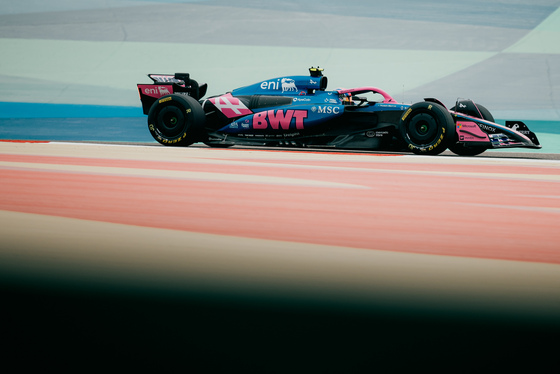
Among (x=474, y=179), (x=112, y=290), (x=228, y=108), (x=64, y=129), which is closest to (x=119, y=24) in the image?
(x=64, y=129)

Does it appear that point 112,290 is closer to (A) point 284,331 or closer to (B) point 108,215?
(A) point 284,331

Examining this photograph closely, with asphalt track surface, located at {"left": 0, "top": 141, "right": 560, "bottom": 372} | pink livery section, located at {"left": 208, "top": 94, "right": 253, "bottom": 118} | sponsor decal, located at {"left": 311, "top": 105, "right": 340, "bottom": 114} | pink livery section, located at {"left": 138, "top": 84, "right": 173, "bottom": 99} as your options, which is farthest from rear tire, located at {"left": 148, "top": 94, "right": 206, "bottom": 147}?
asphalt track surface, located at {"left": 0, "top": 141, "right": 560, "bottom": 372}

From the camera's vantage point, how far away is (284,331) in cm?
114

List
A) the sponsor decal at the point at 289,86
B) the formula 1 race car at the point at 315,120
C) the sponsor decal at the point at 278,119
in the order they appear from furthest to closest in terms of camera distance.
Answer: the sponsor decal at the point at 289,86, the sponsor decal at the point at 278,119, the formula 1 race car at the point at 315,120

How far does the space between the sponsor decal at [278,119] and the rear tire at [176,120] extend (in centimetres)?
86

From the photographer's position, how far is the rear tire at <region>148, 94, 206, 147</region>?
871cm

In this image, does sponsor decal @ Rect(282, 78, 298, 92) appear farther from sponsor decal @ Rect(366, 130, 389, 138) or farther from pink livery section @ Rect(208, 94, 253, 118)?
sponsor decal @ Rect(366, 130, 389, 138)

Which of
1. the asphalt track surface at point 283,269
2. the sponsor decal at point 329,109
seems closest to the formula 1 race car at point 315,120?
the sponsor decal at point 329,109

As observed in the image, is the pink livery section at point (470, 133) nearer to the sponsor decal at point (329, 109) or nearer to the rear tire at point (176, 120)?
the sponsor decal at point (329, 109)

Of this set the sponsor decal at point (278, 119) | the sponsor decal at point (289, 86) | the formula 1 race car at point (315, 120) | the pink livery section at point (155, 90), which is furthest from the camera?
the pink livery section at point (155, 90)

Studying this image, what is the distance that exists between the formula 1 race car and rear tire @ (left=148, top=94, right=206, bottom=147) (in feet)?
0.05

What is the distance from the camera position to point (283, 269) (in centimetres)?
161

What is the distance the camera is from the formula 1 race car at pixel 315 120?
7.50m

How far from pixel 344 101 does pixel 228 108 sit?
1641 mm
